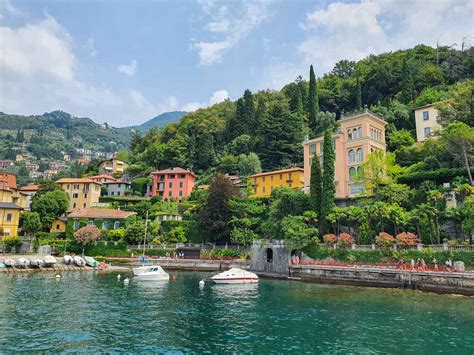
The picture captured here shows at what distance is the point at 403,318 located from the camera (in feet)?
68.2

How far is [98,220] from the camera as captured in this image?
64.3 metres

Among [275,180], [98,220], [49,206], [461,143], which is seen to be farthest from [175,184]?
[461,143]

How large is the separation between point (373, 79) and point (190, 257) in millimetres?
64359

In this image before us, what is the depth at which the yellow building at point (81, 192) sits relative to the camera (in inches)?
3219

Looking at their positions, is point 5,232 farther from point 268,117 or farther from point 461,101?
point 461,101

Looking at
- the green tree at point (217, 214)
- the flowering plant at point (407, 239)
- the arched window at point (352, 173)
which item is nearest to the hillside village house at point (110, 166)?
the green tree at point (217, 214)

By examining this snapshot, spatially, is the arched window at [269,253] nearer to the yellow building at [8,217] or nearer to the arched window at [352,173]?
the arched window at [352,173]

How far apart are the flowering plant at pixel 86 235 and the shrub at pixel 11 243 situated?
928 cm

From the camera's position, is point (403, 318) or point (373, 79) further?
point (373, 79)

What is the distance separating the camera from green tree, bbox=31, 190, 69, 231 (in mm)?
68188

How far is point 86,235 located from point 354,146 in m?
46.5

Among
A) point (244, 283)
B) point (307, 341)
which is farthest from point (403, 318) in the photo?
point (244, 283)

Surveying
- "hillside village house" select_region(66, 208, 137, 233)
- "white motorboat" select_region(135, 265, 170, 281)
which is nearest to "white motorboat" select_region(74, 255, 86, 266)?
"hillside village house" select_region(66, 208, 137, 233)

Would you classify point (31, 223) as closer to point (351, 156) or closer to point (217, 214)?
point (217, 214)
